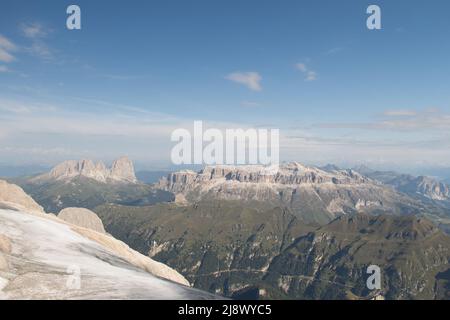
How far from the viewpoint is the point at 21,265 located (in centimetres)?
3797

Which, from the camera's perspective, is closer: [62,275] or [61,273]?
[62,275]

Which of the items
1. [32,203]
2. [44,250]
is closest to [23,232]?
[44,250]
